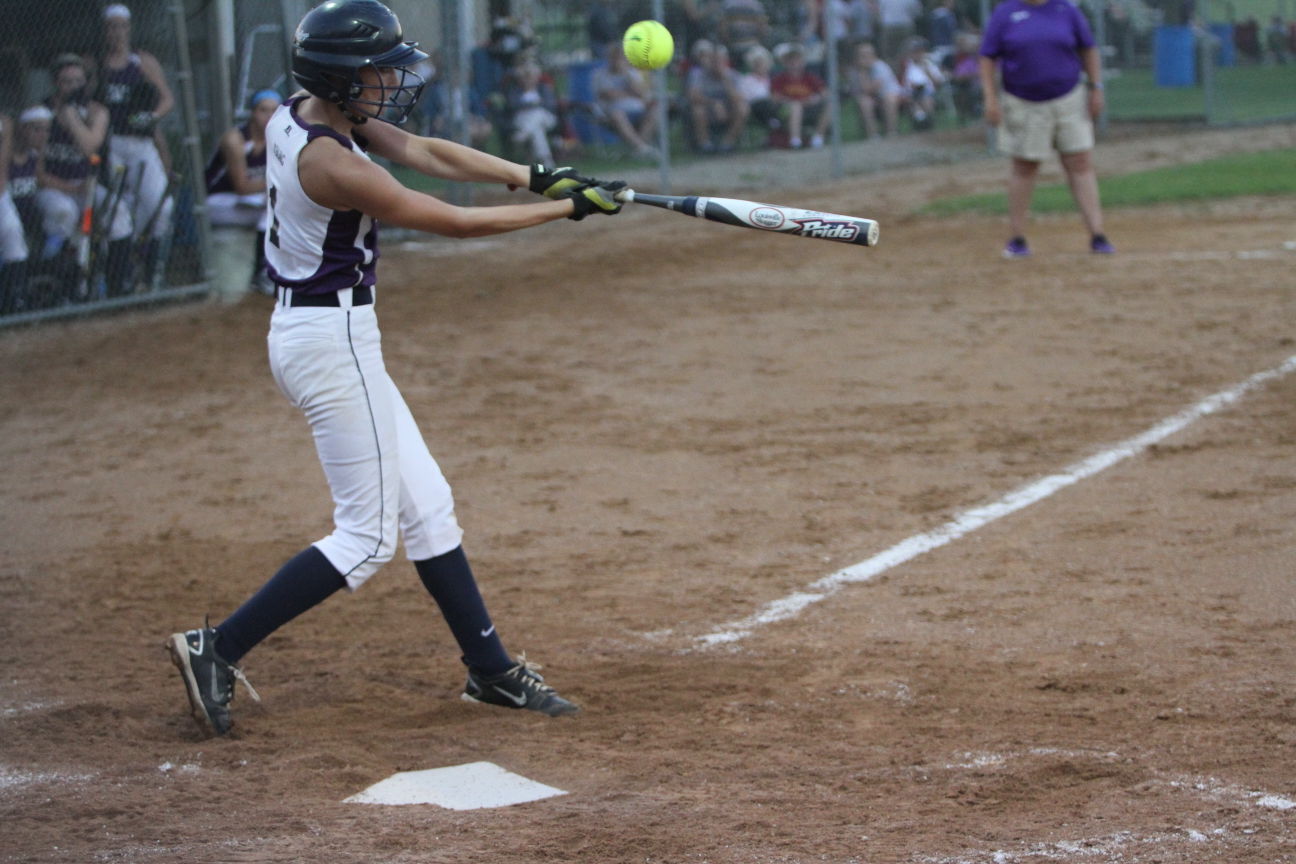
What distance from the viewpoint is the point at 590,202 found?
415 cm

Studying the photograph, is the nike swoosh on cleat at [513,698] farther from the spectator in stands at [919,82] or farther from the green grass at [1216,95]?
the green grass at [1216,95]

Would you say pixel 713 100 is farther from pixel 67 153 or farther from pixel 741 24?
pixel 67 153

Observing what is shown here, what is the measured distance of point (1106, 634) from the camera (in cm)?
454

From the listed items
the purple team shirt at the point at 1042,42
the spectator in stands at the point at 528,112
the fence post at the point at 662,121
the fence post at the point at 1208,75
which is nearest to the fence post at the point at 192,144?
the spectator in stands at the point at 528,112

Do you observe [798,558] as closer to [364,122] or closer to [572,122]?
[364,122]

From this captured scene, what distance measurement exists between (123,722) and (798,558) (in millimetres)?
2425

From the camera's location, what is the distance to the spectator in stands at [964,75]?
20.1 meters

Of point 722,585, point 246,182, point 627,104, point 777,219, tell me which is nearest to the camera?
point 777,219

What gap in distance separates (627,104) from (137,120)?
22.6 ft

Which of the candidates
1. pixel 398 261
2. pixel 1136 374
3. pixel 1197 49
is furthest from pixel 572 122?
pixel 1136 374

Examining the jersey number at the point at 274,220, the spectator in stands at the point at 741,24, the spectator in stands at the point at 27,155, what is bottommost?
the spectator in stands at the point at 27,155

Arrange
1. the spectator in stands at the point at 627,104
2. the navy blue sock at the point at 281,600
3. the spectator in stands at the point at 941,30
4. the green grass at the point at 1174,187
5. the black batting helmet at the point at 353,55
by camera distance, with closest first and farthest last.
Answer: the black batting helmet at the point at 353,55, the navy blue sock at the point at 281,600, the green grass at the point at 1174,187, the spectator in stands at the point at 627,104, the spectator in stands at the point at 941,30

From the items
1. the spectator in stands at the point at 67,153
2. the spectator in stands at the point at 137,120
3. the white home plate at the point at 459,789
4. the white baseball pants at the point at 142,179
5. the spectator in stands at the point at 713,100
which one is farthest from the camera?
the spectator in stands at the point at 713,100

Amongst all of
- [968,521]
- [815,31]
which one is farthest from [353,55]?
[815,31]
